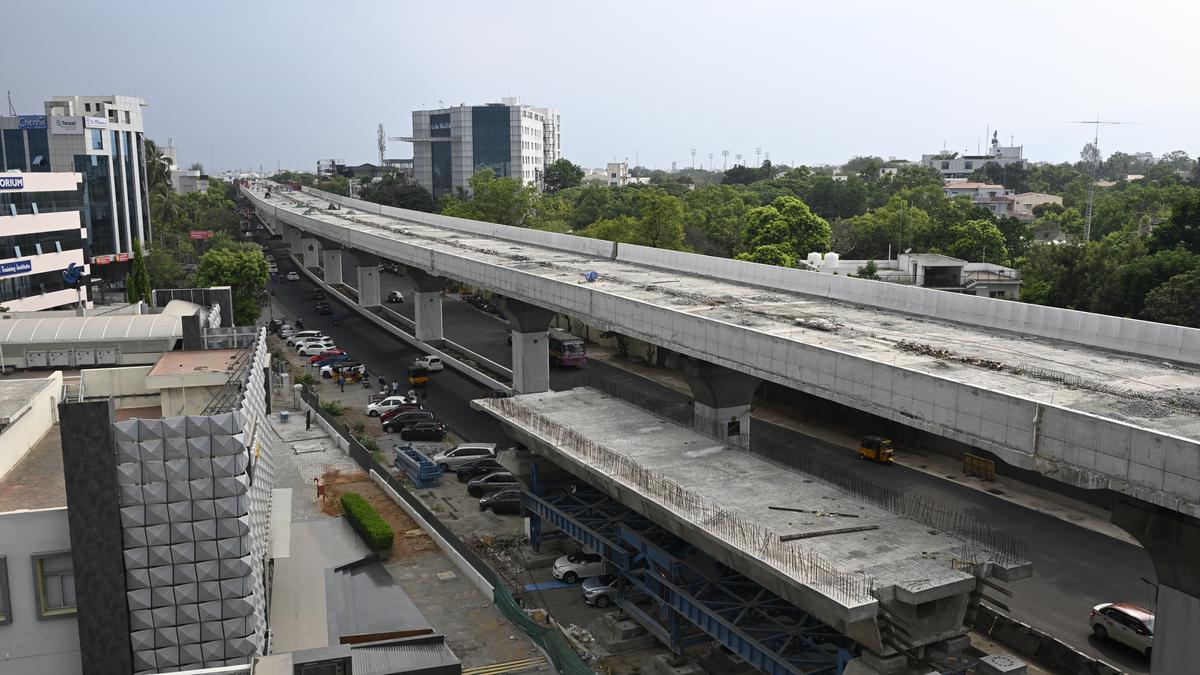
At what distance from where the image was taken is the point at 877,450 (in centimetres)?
4147

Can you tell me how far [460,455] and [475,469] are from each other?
1.54m

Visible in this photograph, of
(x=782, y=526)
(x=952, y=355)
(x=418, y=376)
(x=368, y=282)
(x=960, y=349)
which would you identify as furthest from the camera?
(x=368, y=282)

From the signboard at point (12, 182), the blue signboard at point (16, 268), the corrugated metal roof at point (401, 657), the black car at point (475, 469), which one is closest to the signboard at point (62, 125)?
the signboard at point (12, 182)

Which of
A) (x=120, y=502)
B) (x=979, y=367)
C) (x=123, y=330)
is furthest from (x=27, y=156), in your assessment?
(x=979, y=367)

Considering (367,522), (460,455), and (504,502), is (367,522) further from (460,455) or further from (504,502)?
(460,455)

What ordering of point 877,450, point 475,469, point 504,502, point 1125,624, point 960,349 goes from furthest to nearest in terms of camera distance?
point 877,450 → point 475,469 → point 504,502 → point 960,349 → point 1125,624

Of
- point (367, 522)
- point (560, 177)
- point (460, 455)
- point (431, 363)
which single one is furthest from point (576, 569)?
point (560, 177)

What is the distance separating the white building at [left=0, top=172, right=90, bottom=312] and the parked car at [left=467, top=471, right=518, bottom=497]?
102 feet

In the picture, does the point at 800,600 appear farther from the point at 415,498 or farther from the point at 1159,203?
the point at 1159,203

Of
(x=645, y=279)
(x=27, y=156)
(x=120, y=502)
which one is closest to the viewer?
(x=120, y=502)

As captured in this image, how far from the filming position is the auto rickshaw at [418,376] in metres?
55.5

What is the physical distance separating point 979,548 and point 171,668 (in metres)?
15.9

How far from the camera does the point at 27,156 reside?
74.4m

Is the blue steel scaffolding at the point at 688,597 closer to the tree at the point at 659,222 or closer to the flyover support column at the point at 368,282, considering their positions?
the tree at the point at 659,222
